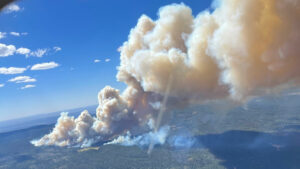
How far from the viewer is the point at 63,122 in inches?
5128

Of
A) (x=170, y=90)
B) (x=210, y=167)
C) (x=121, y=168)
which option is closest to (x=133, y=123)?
(x=170, y=90)

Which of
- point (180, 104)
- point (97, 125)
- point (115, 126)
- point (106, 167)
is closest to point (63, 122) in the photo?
point (97, 125)

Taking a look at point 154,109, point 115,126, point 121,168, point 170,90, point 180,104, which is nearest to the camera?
point 170,90

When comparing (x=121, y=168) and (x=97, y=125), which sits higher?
(x=97, y=125)

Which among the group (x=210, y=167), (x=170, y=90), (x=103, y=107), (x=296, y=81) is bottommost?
(x=210, y=167)

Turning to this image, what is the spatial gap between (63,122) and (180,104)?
4440 inches

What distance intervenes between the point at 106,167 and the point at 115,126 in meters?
132

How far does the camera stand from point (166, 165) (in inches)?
7869

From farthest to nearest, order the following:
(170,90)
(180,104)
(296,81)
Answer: (180,104), (170,90), (296,81)

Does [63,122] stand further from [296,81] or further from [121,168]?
[296,81]

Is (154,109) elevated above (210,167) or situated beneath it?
elevated above

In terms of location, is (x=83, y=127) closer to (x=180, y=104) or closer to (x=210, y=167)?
(x=180, y=104)

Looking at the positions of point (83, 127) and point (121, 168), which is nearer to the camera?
point (83, 127)

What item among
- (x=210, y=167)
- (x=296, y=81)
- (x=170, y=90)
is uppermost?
(x=170, y=90)
